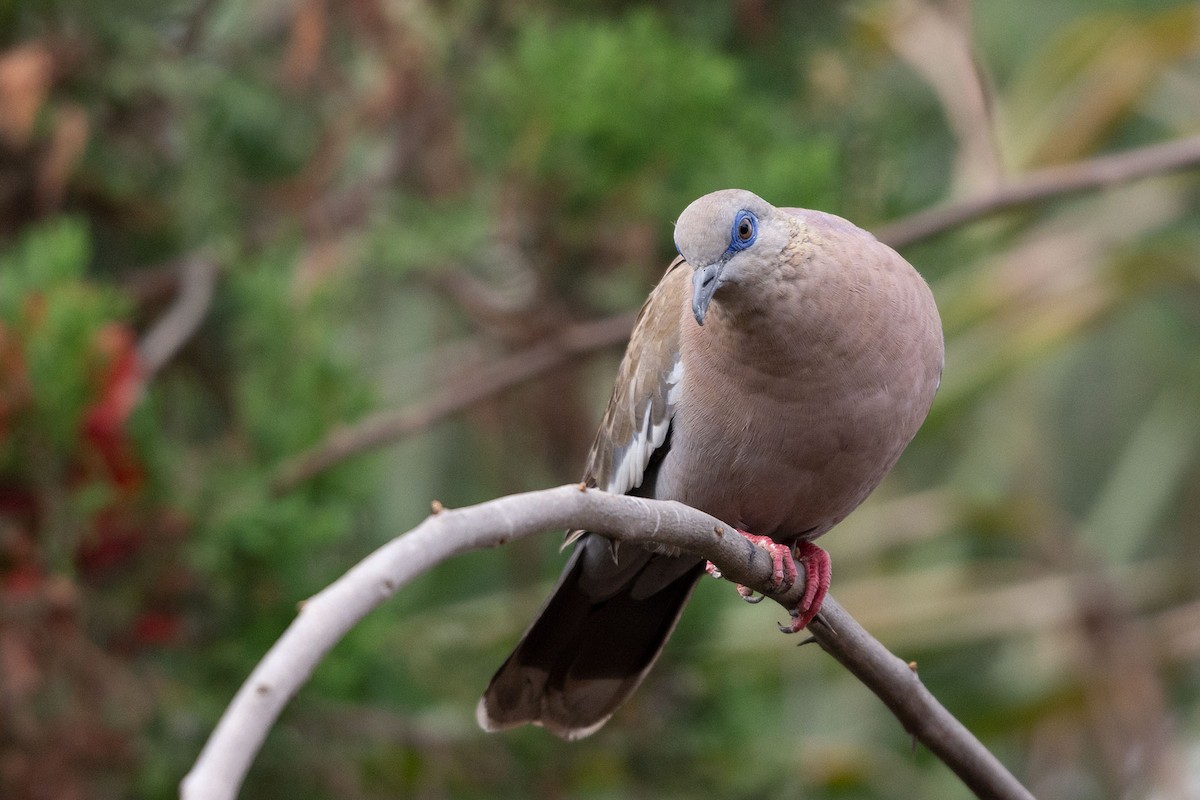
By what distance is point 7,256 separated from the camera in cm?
392

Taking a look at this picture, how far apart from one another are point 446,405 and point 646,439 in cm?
127

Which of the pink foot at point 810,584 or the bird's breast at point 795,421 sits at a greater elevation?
the bird's breast at point 795,421

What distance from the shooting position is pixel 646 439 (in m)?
2.51

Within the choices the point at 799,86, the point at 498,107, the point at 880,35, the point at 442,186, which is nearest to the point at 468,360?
the point at 442,186

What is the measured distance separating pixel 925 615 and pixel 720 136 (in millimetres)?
2103

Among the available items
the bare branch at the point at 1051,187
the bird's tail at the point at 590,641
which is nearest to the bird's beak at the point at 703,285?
the bird's tail at the point at 590,641

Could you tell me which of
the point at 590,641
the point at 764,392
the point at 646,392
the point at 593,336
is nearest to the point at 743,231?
the point at 764,392

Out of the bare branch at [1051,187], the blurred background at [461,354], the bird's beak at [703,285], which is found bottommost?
the blurred background at [461,354]

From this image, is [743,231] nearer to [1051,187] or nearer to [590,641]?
[590,641]

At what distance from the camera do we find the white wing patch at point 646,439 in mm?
2434

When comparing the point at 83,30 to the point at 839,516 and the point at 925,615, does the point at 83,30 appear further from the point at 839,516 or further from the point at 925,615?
the point at 925,615

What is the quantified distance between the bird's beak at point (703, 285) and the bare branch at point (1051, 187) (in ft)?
4.51

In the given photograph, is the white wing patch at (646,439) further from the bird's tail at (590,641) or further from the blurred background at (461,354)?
the blurred background at (461,354)

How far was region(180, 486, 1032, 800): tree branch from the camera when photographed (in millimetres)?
1043
